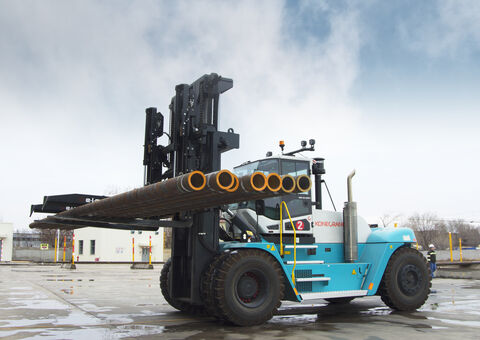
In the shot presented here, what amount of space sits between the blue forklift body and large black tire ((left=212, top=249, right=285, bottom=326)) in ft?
0.97

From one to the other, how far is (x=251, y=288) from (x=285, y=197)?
1.90 metres

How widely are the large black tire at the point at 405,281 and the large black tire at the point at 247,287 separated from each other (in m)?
2.79

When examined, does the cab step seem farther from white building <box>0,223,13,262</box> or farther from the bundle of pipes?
white building <box>0,223,13,262</box>

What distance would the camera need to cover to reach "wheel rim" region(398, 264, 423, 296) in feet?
33.8

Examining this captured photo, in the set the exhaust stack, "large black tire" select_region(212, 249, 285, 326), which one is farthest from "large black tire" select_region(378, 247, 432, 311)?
"large black tire" select_region(212, 249, 285, 326)

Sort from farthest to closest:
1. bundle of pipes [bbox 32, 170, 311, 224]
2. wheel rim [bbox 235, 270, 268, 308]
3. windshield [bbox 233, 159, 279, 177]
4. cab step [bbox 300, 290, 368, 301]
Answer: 1. windshield [bbox 233, 159, 279, 177]
2. cab step [bbox 300, 290, 368, 301]
3. wheel rim [bbox 235, 270, 268, 308]
4. bundle of pipes [bbox 32, 170, 311, 224]

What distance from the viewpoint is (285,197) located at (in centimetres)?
936

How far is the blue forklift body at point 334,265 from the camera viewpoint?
8.83m

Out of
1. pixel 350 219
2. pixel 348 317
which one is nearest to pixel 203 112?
pixel 350 219

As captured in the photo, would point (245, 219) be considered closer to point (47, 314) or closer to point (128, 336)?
point (128, 336)

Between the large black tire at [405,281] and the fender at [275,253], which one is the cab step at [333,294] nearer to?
the fender at [275,253]

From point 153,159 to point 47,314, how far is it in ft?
11.4

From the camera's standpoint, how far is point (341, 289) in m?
9.55

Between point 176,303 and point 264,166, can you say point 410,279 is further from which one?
point 176,303
